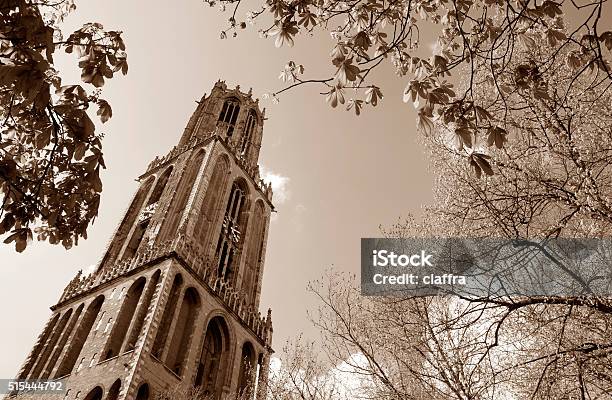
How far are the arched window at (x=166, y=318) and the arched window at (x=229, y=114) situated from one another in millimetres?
21941

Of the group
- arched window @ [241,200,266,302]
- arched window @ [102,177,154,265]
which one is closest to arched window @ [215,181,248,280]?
arched window @ [241,200,266,302]

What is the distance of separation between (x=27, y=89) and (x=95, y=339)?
23.8 m

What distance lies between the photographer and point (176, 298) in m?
24.9

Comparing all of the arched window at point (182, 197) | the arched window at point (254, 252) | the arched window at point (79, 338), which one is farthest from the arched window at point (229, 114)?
the arched window at point (79, 338)

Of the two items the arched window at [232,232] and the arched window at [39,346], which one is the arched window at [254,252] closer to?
the arched window at [232,232]

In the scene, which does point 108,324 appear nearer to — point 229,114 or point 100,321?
point 100,321

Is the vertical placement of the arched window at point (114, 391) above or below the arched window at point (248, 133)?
below

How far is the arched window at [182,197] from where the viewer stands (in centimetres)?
3025

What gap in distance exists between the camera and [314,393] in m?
12.8

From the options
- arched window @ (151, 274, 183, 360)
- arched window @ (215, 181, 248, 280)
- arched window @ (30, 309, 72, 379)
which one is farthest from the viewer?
arched window @ (215, 181, 248, 280)

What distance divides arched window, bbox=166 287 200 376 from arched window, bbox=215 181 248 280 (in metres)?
4.23

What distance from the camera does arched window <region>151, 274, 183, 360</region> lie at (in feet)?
74.5

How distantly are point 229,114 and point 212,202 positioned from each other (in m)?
16.4

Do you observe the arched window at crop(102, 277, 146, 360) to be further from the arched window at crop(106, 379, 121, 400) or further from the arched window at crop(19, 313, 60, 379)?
the arched window at crop(19, 313, 60, 379)
